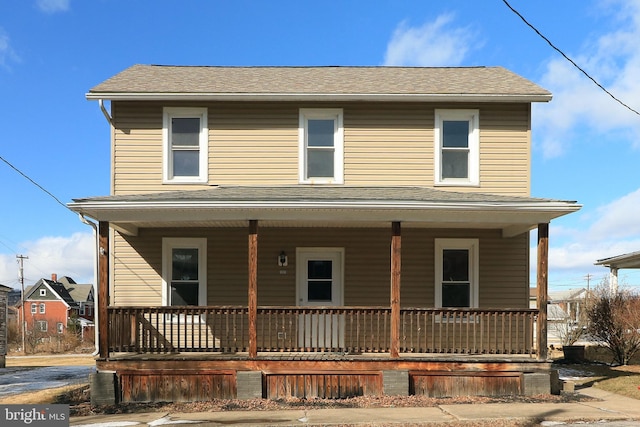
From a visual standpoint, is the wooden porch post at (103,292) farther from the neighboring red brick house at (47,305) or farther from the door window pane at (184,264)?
the neighboring red brick house at (47,305)

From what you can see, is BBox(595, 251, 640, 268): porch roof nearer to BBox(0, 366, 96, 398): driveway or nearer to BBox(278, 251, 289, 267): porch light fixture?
BBox(278, 251, 289, 267): porch light fixture

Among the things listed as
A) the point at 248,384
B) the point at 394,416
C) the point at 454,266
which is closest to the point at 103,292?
the point at 248,384

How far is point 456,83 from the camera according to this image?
1211 cm

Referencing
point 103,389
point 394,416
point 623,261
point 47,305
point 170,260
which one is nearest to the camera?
point 394,416

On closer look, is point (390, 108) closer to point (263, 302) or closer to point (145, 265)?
point (263, 302)

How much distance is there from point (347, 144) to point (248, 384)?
17.6 ft

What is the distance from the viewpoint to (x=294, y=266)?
37.3ft

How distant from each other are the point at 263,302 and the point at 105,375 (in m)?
3.45

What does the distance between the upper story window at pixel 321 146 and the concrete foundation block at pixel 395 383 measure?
419cm

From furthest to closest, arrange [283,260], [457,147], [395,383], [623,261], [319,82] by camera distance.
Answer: [623,261]
[319,82]
[457,147]
[283,260]
[395,383]

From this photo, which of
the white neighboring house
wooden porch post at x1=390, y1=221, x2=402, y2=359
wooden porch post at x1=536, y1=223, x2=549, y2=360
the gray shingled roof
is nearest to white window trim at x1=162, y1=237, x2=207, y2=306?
the gray shingled roof

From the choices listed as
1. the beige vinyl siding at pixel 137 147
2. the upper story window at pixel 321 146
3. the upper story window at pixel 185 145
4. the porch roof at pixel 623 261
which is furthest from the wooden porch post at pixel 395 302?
the porch roof at pixel 623 261

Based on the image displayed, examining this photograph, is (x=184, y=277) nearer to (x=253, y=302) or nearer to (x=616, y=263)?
(x=253, y=302)

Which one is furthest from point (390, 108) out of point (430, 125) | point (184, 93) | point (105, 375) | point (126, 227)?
Result: point (105, 375)
